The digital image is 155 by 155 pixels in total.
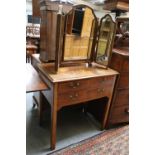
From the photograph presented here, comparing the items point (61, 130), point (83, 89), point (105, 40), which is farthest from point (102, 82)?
point (61, 130)

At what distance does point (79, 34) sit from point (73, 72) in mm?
373

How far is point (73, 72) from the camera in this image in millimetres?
1504

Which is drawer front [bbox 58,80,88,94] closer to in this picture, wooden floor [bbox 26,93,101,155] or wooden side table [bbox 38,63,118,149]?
wooden side table [bbox 38,63,118,149]

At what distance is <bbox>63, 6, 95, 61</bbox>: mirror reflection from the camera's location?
1474 millimetres

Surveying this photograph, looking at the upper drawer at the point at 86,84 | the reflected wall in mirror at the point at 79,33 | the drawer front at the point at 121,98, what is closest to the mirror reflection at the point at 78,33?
the reflected wall in mirror at the point at 79,33

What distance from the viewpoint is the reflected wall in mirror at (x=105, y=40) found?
1582 mm

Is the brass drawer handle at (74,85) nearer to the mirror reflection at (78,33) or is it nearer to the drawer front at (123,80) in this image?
the mirror reflection at (78,33)

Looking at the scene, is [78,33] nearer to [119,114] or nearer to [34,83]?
[34,83]

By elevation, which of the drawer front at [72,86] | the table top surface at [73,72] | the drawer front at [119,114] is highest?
the table top surface at [73,72]

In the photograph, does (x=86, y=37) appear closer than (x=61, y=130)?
Yes
